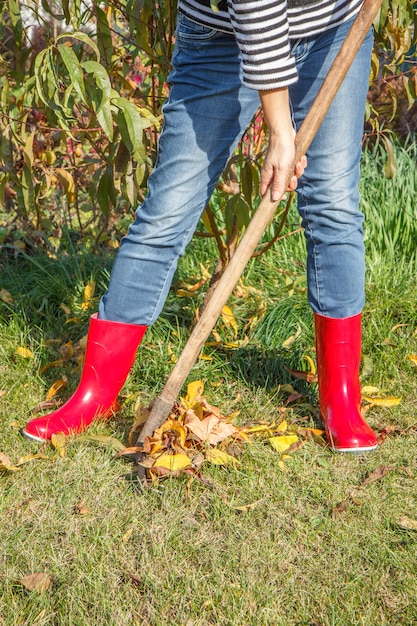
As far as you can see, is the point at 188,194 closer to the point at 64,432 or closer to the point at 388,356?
the point at 64,432

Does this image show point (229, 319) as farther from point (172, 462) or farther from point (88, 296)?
point (172, 462)

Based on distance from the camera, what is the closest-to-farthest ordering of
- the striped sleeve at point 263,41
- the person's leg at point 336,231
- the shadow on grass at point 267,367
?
the striped sleeve at point 263,41, the person's leg at point 336,231, the shadow on grass at point 267,367

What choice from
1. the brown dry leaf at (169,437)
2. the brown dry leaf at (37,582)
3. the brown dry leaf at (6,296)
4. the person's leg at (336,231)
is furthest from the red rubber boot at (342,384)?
the brown dry leaf at (6,296)

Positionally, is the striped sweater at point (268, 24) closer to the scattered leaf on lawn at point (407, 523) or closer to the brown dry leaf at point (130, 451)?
the brown dry leaf at point (130, 451)

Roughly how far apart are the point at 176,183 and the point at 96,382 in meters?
0.67

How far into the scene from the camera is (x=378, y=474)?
228cm

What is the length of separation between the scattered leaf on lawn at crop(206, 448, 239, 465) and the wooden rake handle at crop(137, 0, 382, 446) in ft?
0.56

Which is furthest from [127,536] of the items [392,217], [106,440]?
[392,217]

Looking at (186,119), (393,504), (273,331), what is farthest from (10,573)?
(273,331)

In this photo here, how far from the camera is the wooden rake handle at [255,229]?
1.92 m

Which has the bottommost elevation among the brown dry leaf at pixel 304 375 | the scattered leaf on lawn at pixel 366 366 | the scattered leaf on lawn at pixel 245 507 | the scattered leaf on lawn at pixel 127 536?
the scattered leaf on lawn at pixel 366 366

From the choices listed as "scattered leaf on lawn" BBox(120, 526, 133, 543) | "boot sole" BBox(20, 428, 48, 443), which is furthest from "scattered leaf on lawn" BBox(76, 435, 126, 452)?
"scattered leaf on lawn" BBox(120, 526, 133, 543)

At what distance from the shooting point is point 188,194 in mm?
2137

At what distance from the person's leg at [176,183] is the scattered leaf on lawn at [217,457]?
0.38m
